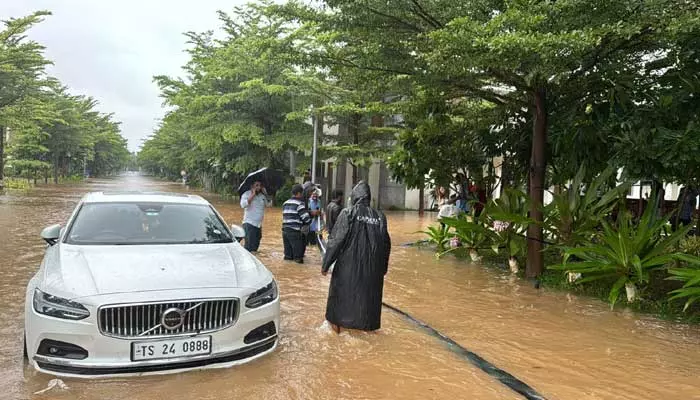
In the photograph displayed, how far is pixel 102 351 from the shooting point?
12.9 ft

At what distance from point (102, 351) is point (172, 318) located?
1.68 feet

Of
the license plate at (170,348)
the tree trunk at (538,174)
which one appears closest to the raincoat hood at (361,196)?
the license plate at (170,348)

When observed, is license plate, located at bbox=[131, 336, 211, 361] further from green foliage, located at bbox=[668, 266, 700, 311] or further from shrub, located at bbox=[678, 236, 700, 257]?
shrub, located at bbox=[678, 236, 700, 257]

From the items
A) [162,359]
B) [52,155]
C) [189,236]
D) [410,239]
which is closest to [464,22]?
[189,236]

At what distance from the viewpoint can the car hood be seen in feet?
13.5

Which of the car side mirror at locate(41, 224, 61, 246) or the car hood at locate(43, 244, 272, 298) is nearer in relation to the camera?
the car hood at locate(43, 244, 272, 298)

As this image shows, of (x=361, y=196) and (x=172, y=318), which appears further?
(x=361, y=196)

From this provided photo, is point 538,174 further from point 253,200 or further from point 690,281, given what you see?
point 253,200

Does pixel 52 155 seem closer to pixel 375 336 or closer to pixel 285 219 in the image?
pixel 285 219

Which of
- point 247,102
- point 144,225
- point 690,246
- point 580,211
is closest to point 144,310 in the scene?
point 144,225

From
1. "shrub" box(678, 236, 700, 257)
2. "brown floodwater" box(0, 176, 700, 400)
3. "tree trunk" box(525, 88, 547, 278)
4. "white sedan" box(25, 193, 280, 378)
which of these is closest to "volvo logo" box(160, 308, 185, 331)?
"white sedan" box(25, 193, 280, 378)

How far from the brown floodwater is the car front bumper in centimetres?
15

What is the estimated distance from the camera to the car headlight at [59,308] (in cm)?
393

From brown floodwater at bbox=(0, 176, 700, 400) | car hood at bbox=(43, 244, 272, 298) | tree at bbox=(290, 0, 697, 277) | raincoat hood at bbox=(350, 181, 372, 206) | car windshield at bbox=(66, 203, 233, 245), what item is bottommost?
brown floodwater at bbox=(0, 176, 700, 400)
